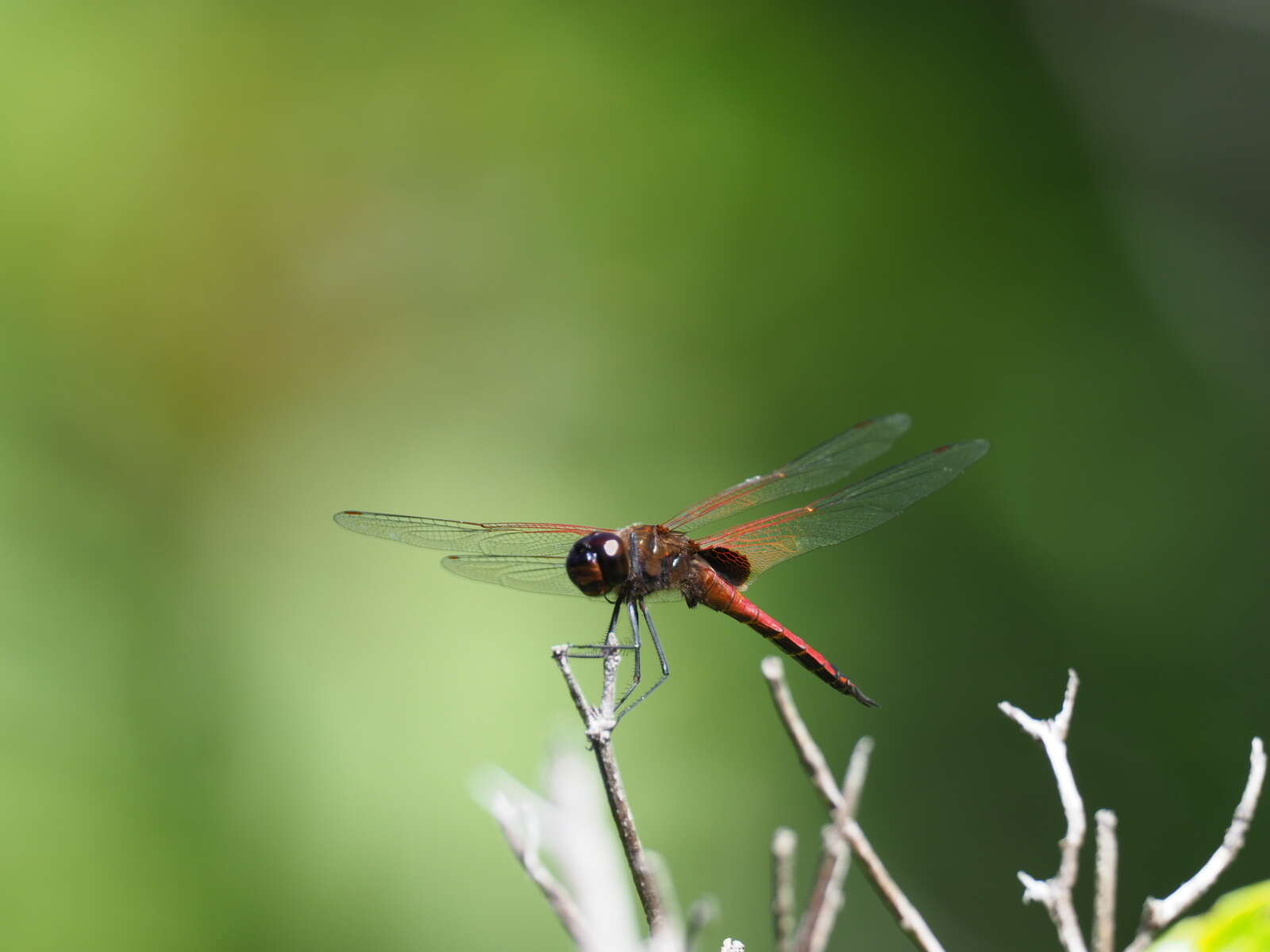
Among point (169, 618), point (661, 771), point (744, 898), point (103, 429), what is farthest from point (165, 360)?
point (744, 898)

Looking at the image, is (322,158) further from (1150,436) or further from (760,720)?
(1150,436)

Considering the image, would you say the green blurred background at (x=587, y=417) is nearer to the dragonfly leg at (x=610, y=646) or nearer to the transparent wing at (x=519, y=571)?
the transparent wing at (x=519, y=571)

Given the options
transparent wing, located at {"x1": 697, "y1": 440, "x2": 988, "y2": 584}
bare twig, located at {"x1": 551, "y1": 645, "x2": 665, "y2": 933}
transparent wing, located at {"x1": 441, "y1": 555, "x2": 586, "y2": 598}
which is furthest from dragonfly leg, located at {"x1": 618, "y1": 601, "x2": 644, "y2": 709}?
bare twig, located at {"x1": 551, "y1": 645, "x2": 665, "y2": 933}

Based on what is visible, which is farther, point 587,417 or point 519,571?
point 587,417

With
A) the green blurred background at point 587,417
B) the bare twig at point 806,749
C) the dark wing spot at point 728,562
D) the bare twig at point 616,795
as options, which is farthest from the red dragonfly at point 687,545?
the bare twig at point 806,749

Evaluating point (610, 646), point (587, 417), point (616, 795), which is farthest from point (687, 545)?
point (587, 417)

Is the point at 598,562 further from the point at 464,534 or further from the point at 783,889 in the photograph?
the point at 783,889

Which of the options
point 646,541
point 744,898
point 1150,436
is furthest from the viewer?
point 1150,436
